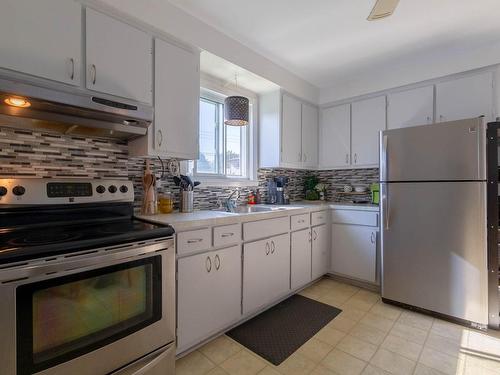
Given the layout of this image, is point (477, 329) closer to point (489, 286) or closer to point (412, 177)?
point (489, 286)

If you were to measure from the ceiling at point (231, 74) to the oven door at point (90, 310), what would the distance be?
1.61m

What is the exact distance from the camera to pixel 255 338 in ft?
6.19

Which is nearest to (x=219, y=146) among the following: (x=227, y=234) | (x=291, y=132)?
(x=291, y=132)

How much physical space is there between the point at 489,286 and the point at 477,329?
355mm

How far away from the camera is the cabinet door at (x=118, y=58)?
1.49 meters

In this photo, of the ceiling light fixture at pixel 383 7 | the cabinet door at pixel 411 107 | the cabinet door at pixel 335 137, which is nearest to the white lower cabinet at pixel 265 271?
the cabinet door at pixel 335 137

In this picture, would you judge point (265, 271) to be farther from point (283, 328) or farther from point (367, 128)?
point (367, 128)

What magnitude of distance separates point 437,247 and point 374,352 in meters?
1.04

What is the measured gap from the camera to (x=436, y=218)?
2.15 metres

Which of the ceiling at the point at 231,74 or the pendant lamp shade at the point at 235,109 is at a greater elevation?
the ceiling at the point at 231,74

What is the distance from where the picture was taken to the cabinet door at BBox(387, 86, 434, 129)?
2.68 meters

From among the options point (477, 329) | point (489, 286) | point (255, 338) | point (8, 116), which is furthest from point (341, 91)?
point (8, 116)

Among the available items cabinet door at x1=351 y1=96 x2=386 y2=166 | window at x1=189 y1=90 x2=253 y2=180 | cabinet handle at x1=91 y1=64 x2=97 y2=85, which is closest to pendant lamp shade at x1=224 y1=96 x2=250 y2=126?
window at x1=189 y1=90 x2=253 y2=180

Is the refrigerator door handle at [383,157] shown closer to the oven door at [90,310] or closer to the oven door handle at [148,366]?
the oven door at [90,310]
